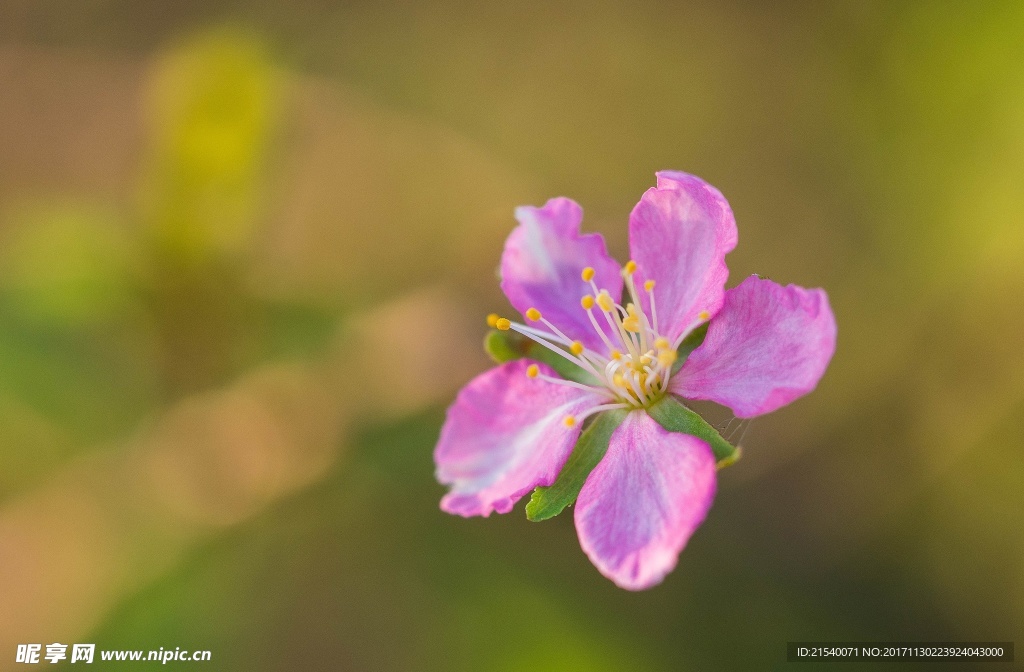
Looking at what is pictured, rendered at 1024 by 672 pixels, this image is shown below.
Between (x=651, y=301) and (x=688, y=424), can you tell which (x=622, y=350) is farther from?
(x=688, y=424)

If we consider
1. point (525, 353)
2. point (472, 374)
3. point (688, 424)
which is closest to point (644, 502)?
point (688, 424)

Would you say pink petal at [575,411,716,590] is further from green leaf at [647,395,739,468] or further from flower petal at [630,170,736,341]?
flower petal at [630,170,736,341]

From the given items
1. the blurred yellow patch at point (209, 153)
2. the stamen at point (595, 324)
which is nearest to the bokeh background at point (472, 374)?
the blurred yellow patch at point (209, 153)

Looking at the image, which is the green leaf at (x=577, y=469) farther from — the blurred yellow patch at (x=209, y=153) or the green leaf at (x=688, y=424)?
the blurred yellow patch at (x=209, y=153)

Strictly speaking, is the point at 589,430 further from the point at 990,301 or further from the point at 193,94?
the point at 193,94

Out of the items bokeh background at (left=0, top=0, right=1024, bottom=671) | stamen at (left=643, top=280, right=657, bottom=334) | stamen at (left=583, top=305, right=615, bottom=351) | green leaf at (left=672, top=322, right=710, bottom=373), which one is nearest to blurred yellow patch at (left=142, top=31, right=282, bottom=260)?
bokeh background at (left=0, top=0, right=1024, bottom=671)

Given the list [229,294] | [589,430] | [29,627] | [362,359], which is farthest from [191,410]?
[589,430]

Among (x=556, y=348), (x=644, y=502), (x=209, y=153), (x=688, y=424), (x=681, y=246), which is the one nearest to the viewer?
Result: (x=644, y=502)
